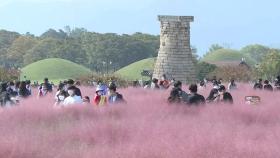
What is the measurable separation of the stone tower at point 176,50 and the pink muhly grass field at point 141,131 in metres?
26.5

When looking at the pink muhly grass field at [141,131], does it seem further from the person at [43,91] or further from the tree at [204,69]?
the tree at [204,69]

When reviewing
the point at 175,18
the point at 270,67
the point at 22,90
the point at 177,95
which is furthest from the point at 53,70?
the point at 177,95

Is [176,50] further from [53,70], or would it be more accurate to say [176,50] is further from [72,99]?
[53,70]

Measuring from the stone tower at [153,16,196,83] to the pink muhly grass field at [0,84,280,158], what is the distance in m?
26.5

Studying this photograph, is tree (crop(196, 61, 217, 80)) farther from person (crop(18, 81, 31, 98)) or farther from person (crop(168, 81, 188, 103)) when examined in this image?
person (crop(168, 81, 188, 103))

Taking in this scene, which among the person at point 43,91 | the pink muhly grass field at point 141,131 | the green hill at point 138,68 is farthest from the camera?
the green hill at point 138,68

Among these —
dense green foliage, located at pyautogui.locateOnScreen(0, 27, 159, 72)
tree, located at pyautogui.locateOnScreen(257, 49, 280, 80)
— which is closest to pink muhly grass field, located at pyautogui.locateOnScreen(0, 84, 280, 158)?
tree, located at pyautogui.locateOnScreen(257, 49, 280, 80)

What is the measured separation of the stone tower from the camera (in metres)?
44.3

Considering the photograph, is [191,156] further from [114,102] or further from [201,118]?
[114,102]

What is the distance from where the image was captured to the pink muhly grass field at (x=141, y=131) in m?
9.09

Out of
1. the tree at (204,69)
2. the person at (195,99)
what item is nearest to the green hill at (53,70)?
the tree at (204,69)

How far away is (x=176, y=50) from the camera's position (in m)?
45.1

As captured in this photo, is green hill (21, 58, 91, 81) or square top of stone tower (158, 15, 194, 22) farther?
green hill (21, 58, 91, 81)

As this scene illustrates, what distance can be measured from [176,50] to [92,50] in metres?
55.9
